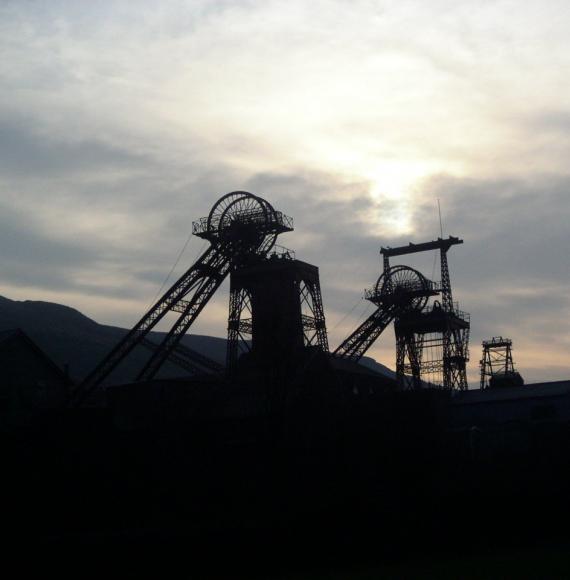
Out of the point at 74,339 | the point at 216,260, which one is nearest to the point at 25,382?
the point at 216,260

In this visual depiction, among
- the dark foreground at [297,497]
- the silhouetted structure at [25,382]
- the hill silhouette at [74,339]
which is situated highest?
the hill silhouette at [74,339]

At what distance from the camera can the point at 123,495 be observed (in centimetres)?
3569

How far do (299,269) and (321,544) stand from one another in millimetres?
23367

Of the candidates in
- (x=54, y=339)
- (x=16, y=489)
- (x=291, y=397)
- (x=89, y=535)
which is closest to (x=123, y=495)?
(x=16, y=489)

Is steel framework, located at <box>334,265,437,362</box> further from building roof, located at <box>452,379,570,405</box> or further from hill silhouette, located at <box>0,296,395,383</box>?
hill silhouette, located at <box>0,296,395,383</box>

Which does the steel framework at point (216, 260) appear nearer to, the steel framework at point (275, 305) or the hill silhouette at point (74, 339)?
the steel framework at point (275, 305)

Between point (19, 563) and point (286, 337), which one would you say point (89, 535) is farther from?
point (286, 337)

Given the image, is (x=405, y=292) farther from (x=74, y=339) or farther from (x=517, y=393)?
(x=74, y=339)

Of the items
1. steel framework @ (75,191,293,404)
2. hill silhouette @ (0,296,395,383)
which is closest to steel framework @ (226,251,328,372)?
steel framework @ (75,191,293,404)

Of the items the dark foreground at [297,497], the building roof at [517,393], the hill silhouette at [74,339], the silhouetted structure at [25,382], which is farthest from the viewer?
the hill silhouette at [74,339]

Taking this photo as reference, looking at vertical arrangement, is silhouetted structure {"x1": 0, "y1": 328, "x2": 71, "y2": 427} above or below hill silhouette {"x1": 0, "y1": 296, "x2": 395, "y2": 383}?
below

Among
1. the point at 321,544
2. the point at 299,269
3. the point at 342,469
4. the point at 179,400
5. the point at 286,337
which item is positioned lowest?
the point at 321,544

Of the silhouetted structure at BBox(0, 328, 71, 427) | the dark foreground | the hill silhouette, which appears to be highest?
the hill silhouette

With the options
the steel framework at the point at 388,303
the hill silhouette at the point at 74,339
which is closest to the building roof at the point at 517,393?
the steel framework at the point at 388,303
